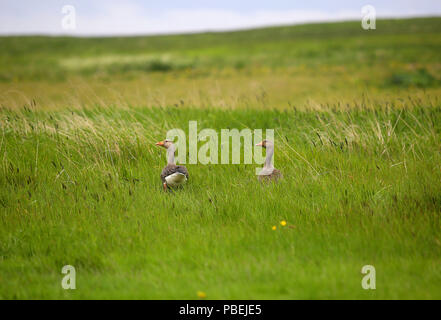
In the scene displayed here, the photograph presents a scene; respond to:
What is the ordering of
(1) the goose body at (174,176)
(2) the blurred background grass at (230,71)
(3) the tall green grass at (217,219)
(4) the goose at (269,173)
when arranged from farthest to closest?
(2) the blurred background grass at (230,71)
(4) the goose at (269,173)
(1) the goose body at (174,176)
(3) the tall green grass at (217,219)

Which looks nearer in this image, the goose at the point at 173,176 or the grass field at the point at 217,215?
the grass field at the point at 217,215

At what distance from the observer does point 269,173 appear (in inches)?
239

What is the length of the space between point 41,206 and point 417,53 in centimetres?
4059

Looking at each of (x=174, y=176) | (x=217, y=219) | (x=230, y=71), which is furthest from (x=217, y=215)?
(x=230, y=71)

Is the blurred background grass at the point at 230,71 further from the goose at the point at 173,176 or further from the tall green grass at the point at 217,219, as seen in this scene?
the goose at the point at 173,176

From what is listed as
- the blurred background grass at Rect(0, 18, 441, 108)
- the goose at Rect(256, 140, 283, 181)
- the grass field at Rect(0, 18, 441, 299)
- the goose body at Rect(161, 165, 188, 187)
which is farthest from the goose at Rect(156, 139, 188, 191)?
the blurred background grass at Rect(0, 18, 441, 108)

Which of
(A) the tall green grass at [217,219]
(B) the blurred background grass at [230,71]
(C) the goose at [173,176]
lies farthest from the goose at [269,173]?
(B) the blurred background grass at [230,71]

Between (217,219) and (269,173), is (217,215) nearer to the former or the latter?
(217,219)

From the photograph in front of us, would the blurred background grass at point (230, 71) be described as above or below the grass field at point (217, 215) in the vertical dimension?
above

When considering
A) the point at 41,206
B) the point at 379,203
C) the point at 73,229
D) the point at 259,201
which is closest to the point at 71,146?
the point at 41,206

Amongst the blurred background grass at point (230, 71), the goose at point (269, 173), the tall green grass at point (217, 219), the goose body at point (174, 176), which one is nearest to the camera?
the tall green grass at point (217, 219)

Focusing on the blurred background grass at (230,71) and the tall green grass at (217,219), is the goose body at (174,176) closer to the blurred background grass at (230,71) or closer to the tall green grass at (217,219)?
the tall green grass at (217,219)

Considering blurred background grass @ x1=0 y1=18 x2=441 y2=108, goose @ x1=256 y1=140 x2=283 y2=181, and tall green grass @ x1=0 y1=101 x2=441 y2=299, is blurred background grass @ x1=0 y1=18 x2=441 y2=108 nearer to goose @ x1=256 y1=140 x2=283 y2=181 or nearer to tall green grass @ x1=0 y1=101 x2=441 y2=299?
tall green grass @ x1=0 y1=101 x2=441 y2=299
